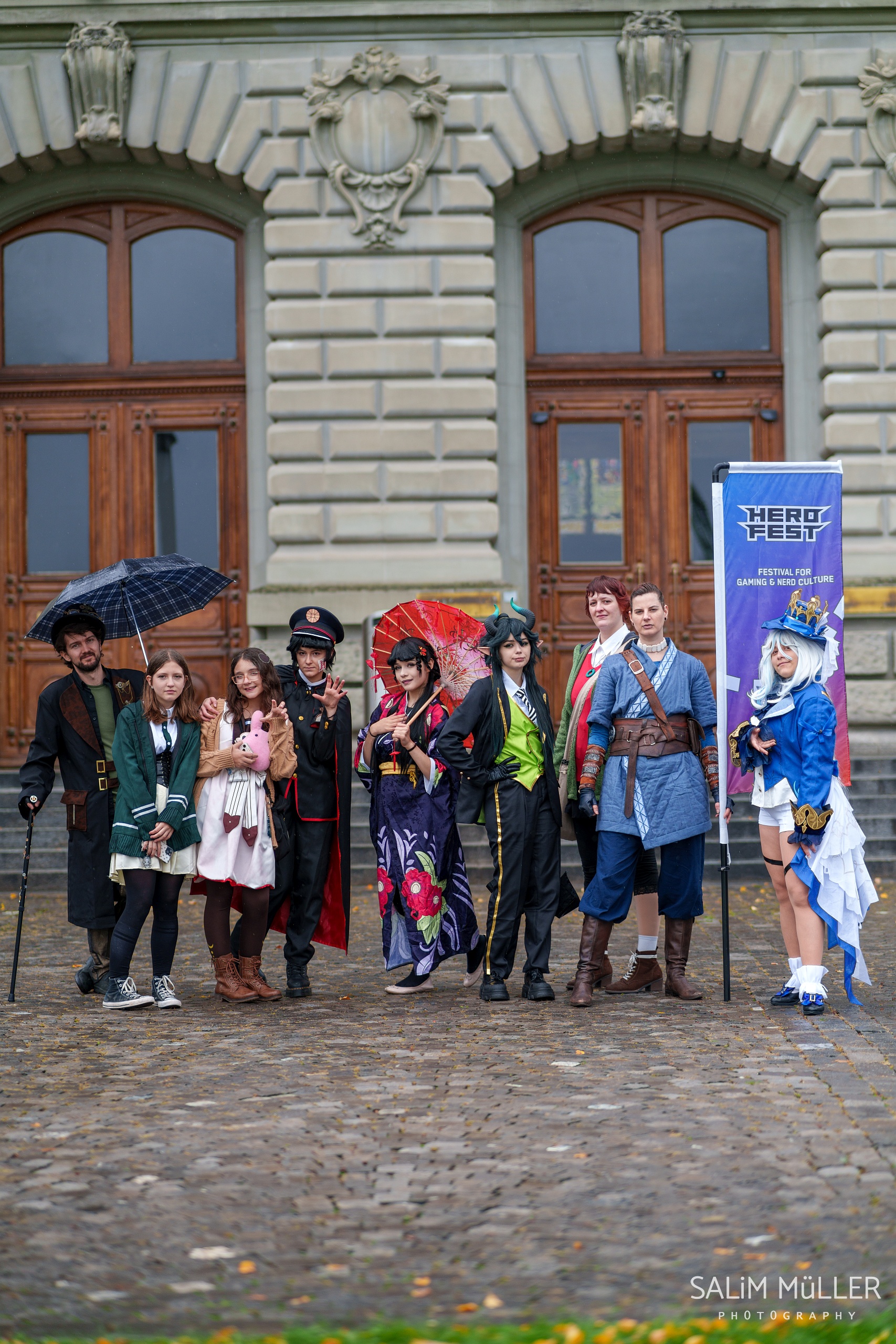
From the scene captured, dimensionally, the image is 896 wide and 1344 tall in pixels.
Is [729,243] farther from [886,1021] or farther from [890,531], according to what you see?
[886,1021]

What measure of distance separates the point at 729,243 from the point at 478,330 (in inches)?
122

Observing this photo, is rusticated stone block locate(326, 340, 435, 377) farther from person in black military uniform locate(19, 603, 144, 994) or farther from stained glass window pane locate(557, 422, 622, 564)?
person in black military uniform locate(19, 603, 144, 994)

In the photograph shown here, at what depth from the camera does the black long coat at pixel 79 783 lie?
783 cm

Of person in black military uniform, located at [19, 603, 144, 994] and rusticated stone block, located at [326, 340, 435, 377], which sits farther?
rusticated stone block, located at [326, 340, 435, 377]

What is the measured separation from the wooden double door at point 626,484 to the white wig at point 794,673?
8.46 meters

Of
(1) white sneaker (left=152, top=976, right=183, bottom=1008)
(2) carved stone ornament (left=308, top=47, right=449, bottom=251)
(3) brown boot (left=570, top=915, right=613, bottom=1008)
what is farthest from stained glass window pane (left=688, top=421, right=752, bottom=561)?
(1) white sneaker (left=152, top=976, right=183, bottom=1008)

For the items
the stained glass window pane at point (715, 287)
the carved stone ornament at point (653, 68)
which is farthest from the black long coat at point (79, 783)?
the stained glass window pane at point (715, 287)

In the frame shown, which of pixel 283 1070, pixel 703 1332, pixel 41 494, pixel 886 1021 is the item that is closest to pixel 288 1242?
pixel 703 1332

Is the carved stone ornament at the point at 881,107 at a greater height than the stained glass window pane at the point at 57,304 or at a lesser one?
greater

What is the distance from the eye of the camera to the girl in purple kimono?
7773 millimetres

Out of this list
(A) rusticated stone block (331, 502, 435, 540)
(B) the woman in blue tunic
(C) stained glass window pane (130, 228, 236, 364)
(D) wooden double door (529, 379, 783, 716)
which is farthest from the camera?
(C) stained glass window pane (130, 228, 236, 364)

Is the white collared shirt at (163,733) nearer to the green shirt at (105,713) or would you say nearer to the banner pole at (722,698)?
the green shirt at (105,713)

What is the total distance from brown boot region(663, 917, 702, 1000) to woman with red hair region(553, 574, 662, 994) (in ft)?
0.54

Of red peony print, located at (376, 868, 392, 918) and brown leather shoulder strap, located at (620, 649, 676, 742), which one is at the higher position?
brown leather shoulder strap, located at (620, 649, 676, 742)
